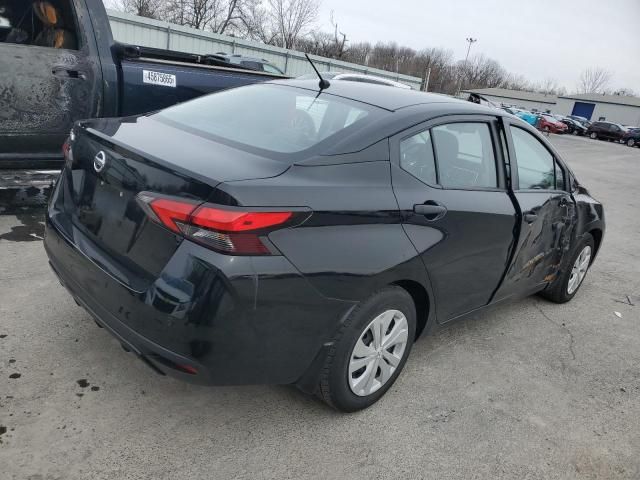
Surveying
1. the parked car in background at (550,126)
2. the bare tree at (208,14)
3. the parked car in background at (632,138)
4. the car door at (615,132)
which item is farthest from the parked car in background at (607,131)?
the bare tree at (208,14)

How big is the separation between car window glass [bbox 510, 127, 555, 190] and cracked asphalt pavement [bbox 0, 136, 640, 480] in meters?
1.14

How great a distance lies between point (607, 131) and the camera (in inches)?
1619

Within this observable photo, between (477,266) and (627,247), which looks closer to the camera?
(477,266)

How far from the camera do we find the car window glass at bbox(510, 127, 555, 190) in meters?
3.35

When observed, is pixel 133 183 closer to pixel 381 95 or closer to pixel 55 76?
pixel 381 95

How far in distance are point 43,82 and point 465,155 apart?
133 inches

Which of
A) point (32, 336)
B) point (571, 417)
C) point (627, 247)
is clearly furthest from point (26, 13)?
point (627, 247)

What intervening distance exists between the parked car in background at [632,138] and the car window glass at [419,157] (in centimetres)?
4333

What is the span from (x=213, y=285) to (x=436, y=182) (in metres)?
1.35

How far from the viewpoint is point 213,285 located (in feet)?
6.27

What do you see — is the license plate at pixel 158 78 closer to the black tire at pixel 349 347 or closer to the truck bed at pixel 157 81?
the truck bed at pixel 157 81

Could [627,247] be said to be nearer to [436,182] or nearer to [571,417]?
[571,417]

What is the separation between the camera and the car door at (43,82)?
13.4 ft

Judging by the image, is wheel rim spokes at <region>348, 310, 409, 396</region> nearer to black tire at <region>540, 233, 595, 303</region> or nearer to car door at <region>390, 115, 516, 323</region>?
car door at <region>390, 115, 516, 323</region>
